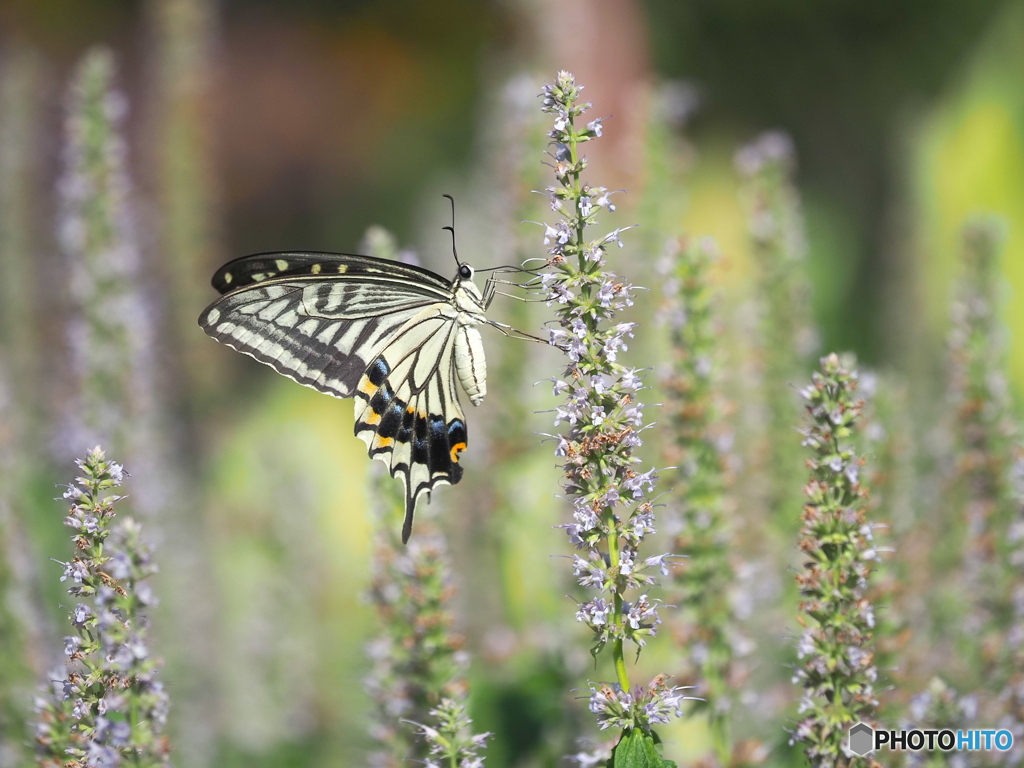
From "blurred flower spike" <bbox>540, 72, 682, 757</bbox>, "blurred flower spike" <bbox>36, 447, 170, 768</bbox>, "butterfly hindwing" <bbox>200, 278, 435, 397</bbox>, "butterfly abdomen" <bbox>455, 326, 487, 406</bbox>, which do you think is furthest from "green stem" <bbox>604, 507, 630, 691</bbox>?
"butterfly hindwing" <bbox>200, 278, 435, 397</bbox>

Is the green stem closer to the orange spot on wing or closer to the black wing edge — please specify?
the black wing edge

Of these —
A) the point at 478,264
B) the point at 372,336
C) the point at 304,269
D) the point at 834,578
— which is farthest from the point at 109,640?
the point at 478,264

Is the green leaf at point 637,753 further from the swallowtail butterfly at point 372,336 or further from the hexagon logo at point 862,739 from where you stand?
the swallowtail butterfly at point 372,336

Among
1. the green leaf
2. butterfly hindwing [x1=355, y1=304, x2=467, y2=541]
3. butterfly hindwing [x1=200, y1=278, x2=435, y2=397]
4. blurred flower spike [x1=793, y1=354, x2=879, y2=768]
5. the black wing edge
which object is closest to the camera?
the green leaf

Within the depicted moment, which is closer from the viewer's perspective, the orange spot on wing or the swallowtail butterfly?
the swallowtail butterfly

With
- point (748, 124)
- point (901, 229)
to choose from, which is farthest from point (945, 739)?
point (748, 124)

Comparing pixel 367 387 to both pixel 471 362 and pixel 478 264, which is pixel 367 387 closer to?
pixel 471 362

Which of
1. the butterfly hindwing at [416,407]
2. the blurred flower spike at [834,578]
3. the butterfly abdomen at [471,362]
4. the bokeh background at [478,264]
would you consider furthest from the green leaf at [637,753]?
the butterfly abdomen at [471,362]

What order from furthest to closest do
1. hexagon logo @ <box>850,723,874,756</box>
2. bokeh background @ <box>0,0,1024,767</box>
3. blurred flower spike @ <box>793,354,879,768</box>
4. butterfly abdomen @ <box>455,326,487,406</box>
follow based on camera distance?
bokeh background @ <box>0,0,1024,767</box> < butterfly abdomen @ <box>455,326,487,406</box> < hexagon logo @ <box>850,723,874,756</box> < blurred flower spike @ <box>793,354,879,768</box>
